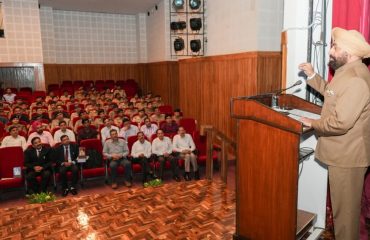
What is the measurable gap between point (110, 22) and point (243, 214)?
34.1ft

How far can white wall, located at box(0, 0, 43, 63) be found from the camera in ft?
28.6

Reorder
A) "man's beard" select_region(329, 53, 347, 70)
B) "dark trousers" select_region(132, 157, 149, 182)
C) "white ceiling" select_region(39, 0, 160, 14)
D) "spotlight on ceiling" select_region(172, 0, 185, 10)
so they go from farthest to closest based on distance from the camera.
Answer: "white ceiling" select_region(39, 0, 160, 14) < "spotlight on ceiling" select_region(172, 0, 185, 10) < "dark trousers" select_region(132, 157, 149, 182) < "man's beard" select_region(329, 53, 347, 70)

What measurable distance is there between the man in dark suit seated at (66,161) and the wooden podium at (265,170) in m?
2.84

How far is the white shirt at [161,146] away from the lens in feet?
16.0

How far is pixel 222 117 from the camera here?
609 cm

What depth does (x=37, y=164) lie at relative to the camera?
4297 mm

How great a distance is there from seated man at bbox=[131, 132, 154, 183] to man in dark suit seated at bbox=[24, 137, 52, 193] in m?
1.20

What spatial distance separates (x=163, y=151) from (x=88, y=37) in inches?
301

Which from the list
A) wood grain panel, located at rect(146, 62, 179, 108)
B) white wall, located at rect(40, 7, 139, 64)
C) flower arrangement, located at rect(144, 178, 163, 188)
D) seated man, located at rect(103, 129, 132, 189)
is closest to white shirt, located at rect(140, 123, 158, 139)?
seated man, located at rect(103, 129, 132, 189)

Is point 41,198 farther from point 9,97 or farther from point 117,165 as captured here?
point 9,97

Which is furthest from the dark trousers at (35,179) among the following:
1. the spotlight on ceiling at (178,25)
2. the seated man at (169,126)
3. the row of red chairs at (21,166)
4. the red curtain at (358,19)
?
the spotlight on ceiling at (178,25)

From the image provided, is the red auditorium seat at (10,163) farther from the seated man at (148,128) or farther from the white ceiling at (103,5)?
the white ceiling at (103,5)

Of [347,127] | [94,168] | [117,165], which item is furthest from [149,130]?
[347,127]

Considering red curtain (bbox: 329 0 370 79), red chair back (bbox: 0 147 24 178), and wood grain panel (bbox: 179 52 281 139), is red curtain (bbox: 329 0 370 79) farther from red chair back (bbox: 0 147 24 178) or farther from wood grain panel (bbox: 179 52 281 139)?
red chair back (bbox: 0 147 24 178)
